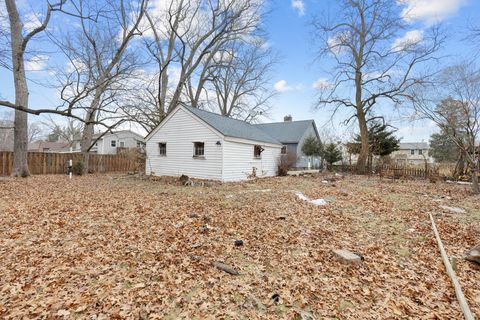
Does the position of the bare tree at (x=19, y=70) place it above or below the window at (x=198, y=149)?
above

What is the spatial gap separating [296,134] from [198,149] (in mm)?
16441

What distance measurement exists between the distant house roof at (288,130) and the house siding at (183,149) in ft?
51.1

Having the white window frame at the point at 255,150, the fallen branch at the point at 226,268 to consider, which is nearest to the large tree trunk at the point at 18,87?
the white window frame at the point at 255,150

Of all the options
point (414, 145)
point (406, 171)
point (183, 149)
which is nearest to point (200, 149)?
point (183, 149)

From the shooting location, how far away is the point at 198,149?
13.4 m

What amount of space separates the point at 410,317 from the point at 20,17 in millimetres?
17531

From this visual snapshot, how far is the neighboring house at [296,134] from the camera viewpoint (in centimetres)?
2609

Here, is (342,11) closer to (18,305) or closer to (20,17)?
(20,17)

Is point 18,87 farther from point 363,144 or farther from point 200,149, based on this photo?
point 363,144

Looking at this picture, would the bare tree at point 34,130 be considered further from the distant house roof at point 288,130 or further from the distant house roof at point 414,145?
the distant house roof at point 414,145

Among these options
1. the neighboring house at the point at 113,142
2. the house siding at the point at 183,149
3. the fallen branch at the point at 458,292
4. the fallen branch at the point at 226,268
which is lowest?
the fallen branch at the point at 226,268

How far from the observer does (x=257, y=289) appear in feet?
10.00

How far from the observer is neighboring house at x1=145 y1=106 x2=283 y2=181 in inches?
497

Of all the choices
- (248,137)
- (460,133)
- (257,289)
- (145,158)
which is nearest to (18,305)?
(257,289)
